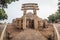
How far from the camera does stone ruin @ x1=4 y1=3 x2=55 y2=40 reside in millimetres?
18844

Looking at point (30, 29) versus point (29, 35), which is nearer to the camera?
point (29, 35)

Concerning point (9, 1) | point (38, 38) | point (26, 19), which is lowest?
point (38, 38)

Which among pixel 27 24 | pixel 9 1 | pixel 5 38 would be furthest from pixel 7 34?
pixel 9 1

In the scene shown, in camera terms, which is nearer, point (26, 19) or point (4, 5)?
point (26, 19)

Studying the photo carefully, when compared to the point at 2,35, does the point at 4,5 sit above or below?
above

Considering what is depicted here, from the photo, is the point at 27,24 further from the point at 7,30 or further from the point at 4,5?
the point at 4,5

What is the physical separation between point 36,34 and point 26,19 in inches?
49.4

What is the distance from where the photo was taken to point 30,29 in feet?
63.1

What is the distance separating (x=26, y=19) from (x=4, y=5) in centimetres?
577

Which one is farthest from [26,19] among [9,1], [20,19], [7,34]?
[9,1]

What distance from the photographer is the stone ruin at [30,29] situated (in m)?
18.8

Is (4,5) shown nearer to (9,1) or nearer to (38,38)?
(9,1)

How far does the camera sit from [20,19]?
19.2m

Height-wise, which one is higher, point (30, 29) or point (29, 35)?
point (30, 29)
